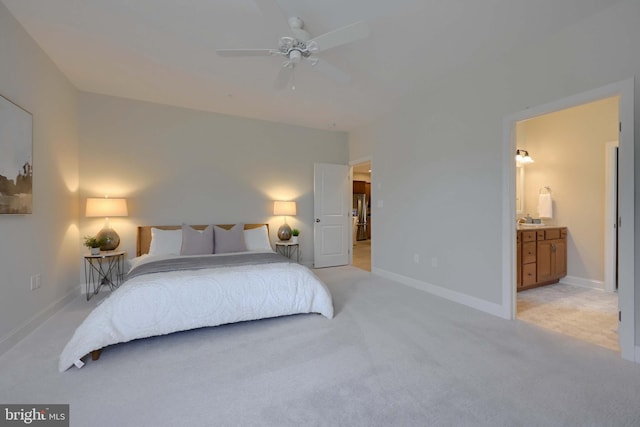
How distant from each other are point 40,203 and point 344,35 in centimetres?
335

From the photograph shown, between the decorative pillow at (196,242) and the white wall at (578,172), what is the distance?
521 cm

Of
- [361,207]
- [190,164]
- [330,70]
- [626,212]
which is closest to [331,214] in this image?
[190,164]

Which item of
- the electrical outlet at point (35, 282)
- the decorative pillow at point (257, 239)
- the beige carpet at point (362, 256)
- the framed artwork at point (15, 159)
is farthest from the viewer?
the beige carpet at point (362, 256)

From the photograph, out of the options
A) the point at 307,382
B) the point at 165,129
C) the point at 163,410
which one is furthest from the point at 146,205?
the point at 307,382

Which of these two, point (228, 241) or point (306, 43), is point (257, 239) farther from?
point (306, 43)

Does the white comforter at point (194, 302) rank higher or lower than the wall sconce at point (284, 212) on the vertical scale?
lower

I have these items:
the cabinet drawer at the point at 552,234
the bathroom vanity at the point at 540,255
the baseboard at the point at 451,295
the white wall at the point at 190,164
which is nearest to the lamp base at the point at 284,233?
the white wall at the point at 190,164

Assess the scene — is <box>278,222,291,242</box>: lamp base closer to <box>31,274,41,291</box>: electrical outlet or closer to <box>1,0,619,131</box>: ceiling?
<box>1,0,619,131</box>: ceiling

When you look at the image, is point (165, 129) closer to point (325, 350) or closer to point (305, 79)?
point (305, 79)

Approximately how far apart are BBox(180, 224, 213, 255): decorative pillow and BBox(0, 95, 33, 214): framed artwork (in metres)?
1.58

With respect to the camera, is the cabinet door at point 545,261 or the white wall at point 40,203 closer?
the white wall at point 40,203

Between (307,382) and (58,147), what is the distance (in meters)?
3.82

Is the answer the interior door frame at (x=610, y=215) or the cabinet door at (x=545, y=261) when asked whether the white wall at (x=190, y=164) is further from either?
the interior door frame at (x=610, y=215)

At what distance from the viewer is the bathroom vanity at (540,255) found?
3566 mm
